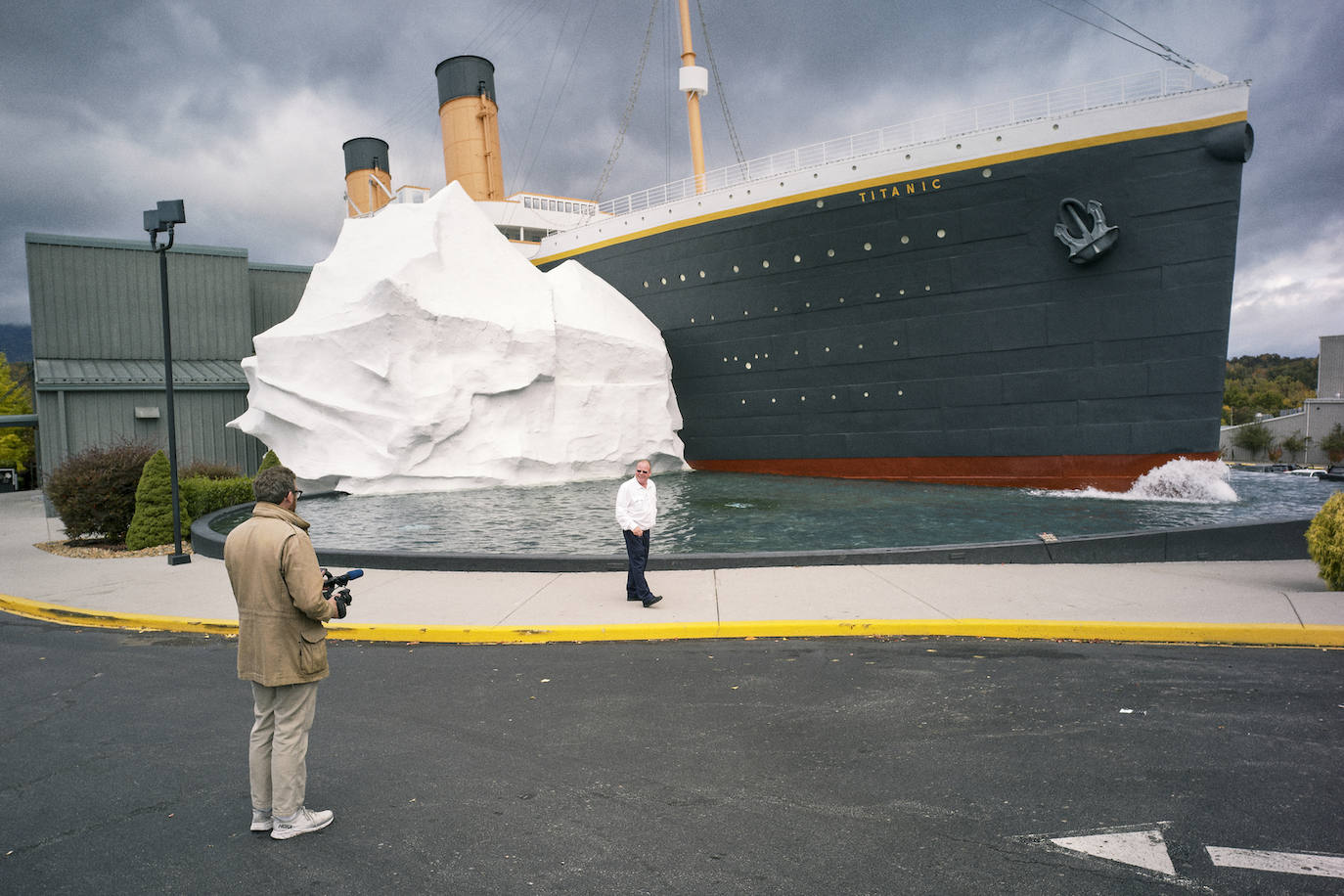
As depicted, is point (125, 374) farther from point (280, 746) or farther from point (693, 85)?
point (280, 746)

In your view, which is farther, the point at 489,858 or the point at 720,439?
the point at 720,439

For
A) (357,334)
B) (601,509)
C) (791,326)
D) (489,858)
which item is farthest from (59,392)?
(489,858)

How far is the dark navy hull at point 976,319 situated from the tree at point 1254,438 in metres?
63.7

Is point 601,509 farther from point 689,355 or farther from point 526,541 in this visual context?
point 689,355

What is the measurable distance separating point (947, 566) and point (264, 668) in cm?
753

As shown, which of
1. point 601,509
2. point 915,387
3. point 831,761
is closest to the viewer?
point 831,761

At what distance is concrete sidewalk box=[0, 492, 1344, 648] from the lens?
6508mm

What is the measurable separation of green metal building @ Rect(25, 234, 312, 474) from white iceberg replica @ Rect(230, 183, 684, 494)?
6129mm

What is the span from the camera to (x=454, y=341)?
66.2ft

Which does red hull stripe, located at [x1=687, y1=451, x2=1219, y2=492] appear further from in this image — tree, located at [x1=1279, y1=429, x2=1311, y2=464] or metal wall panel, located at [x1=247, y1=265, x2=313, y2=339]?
tree, located at [x1=1279, y1=429, x2=1311, y2=464]

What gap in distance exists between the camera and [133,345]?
84.1 ft

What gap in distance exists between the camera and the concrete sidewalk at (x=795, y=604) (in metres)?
6.51

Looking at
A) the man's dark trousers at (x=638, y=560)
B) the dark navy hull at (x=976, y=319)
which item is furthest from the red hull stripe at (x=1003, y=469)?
the man's dark trousers at (x=638, y=560)

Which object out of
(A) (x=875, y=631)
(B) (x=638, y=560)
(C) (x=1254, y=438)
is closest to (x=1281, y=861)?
(A) (x=875, y=631)
